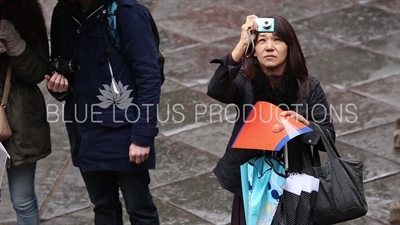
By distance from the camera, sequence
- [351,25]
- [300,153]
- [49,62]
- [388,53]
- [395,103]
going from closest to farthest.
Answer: [300,153] → [49,62] → [395,103] → [388,53] → [351,25]

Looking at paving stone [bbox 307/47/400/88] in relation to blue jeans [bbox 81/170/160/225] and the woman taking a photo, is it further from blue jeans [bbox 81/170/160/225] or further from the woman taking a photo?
the woman taking a photo

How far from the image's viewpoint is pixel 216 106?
7348 millimetres

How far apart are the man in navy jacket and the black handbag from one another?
35.7 inches

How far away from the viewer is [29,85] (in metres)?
4.88

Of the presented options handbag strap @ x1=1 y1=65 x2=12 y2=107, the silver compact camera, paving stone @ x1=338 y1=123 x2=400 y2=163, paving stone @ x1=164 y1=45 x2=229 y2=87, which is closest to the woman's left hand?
the silver compact camera

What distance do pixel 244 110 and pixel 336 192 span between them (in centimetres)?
61

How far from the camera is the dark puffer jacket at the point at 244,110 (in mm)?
4141

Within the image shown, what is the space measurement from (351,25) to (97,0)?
16.2ft

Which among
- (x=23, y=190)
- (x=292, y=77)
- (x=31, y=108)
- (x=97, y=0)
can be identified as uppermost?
(x=97, y=0)

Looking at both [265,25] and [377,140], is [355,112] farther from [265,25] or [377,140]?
[265,25]

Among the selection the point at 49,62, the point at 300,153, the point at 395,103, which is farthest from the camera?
the point at 395,103

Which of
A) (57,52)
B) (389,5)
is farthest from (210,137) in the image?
(389,5)

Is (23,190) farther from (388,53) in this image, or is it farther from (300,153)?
(388,53)

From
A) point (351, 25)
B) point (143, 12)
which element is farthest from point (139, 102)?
point (351, 25)
